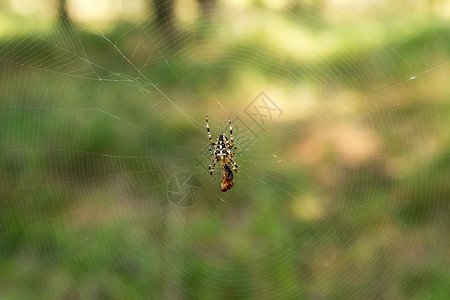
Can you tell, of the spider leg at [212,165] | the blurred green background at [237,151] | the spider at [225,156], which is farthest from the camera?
the blurred green background at [237,151]

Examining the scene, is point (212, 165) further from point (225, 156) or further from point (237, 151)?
point (237, 151)

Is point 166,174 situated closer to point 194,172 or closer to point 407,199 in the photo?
point 194,172

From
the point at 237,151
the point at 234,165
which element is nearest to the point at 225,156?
the point at 234,165

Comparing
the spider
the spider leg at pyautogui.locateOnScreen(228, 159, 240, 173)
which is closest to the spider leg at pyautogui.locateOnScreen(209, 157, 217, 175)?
the spider

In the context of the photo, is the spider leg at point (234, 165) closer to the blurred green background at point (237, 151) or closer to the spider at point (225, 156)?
the spider at point (225, 156)

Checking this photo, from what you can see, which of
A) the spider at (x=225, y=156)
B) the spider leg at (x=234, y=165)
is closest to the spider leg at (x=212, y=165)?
the spider at (x=225, y=156)

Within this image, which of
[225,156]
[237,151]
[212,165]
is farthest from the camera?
[237,151]

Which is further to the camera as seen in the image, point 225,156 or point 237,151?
point 237,151

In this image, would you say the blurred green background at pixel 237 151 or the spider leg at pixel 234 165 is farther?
the blurred green background at pixel 237 151
